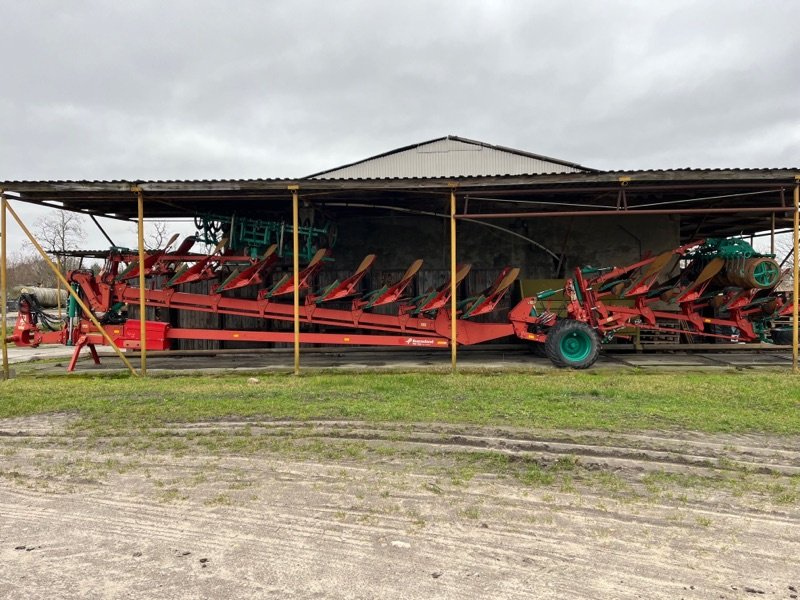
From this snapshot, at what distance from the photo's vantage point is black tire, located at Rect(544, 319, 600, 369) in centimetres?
916

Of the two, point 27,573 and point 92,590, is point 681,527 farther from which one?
point 27,573

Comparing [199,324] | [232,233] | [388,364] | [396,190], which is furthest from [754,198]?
[199,324]

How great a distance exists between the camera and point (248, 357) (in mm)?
11891

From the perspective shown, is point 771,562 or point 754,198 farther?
point 754,198

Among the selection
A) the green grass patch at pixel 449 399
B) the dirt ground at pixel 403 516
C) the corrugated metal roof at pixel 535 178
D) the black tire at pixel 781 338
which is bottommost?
the dirt ground at pixel 403 516

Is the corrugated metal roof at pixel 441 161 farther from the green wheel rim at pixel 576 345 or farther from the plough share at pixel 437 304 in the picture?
the green wheel rim at pixel 576 345

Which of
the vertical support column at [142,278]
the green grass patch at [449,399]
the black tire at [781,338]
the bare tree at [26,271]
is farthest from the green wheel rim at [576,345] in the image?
the bare tree at [26,271]

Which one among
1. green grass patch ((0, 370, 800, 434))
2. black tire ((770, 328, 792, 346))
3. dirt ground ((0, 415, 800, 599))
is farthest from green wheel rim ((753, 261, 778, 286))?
dirt ground ((0, 415, 800, 599))

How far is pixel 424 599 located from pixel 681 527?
5.67 ft

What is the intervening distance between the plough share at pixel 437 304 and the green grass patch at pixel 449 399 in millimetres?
1067

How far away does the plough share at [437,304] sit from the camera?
9508 millimetres

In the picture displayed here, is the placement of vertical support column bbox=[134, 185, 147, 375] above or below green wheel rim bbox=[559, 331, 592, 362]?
above

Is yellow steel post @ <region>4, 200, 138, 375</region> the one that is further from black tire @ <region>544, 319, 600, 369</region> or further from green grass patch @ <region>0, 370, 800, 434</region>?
black tire @ <region>544, 319, 600, 369</region>

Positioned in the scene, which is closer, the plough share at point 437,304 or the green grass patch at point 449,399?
the green grass patch at point 449,399
